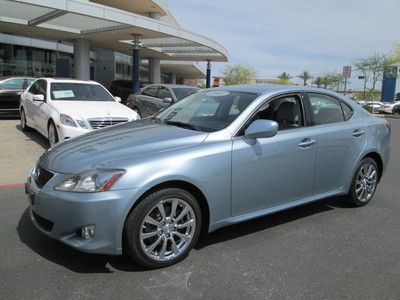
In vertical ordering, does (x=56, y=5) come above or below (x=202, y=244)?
above

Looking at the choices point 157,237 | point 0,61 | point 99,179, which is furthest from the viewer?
point 0,61

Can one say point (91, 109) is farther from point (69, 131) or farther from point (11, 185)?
point (11, 185)

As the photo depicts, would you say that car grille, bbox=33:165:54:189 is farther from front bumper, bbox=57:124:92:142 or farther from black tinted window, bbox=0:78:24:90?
black tinted window, bbox=0:78:24:90

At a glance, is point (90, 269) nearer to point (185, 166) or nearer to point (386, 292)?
point (185, 166)

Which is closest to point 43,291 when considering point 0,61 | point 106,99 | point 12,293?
point 12,293

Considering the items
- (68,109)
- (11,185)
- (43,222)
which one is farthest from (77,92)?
(43,222)

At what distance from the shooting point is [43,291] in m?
3.25

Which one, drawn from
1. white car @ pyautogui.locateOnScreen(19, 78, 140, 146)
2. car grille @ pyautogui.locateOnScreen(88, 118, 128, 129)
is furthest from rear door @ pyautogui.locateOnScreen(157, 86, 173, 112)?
car grille @ pyautogui.locateOnScreen(88, 118, 128, 129)

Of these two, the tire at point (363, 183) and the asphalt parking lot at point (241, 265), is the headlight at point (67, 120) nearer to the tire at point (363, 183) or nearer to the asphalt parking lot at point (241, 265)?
the asphalt parking lot at point (241, 265)

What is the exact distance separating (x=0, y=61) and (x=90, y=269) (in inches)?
959

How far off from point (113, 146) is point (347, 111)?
3.14 metres

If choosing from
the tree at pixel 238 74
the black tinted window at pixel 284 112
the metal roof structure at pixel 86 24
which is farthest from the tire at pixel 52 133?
the tree at pixel 238 74

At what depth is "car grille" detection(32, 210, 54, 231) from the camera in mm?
3594

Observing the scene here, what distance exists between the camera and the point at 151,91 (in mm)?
14180
